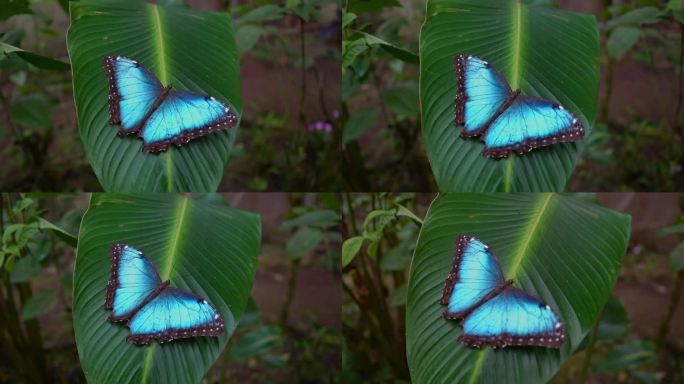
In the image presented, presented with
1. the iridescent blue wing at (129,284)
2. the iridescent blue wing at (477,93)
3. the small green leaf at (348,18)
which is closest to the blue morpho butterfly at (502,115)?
the iridescent blue wing at (477,93)

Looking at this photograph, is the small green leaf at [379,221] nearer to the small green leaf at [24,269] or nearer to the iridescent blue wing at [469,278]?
the iridescent blue wing at [469,278]

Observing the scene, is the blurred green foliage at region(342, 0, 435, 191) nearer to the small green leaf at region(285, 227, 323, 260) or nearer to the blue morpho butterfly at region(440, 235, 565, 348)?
the small green leaf at region(285, 227, 323, 260)

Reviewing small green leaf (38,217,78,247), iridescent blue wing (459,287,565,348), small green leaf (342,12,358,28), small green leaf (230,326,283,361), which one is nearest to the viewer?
iridescent blue wing (459,287,565,348)

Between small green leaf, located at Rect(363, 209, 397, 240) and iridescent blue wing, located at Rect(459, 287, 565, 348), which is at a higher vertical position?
small green leaf, located at Rect(363, 209, 397, 240)

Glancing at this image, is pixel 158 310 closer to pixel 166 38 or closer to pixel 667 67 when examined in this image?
pixel 166 38

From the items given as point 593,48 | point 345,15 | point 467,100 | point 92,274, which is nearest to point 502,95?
point 467,100

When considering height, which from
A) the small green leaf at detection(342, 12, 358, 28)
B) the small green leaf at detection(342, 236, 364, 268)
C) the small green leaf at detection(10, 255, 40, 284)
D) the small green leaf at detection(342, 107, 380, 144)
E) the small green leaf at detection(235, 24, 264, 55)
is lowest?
the small green leaf at detection(10, 255, 40, 284)

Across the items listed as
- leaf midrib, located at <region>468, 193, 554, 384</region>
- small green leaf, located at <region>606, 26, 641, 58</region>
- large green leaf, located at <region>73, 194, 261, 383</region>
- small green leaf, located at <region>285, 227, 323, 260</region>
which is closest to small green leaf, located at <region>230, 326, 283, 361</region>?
small green leaf, located at <region>285, 227, 323, 260</region>

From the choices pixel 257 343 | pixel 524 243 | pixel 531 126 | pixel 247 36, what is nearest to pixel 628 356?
pixel 524 243

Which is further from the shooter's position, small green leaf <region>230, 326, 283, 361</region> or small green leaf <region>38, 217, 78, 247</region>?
small green leaf <region>230, 326, 283, 361</region>
